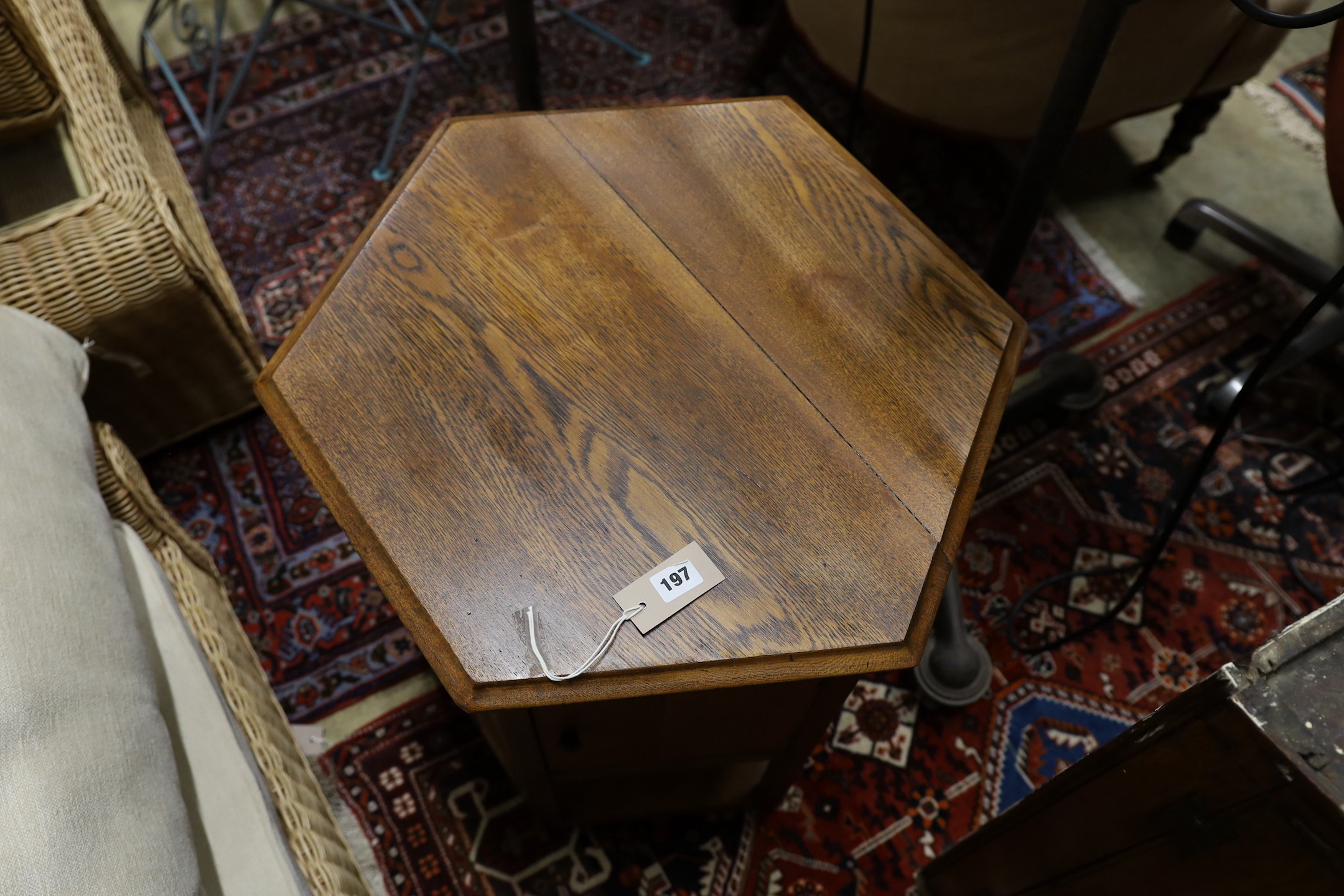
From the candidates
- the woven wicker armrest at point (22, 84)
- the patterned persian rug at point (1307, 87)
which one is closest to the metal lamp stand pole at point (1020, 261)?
the patterned persian rug at point (1307, 87)

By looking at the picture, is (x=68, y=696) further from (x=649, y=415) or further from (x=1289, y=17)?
(x=1289, y=17)

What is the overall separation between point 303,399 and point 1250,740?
77 centimetres

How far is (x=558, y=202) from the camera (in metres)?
0.96

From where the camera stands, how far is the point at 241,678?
3.20 feet

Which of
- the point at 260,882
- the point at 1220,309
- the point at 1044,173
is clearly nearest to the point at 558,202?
the point at 1044,173

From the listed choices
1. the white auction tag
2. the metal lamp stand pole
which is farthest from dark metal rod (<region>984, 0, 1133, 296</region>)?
the white auction tag

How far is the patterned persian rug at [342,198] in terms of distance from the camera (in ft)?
4.32

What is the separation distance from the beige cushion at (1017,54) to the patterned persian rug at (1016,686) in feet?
1.40

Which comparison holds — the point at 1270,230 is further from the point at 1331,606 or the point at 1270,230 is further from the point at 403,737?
the point at 403,737

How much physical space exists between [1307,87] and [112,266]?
2270 mm

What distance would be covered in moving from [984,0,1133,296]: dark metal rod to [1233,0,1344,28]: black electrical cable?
4.0 inches

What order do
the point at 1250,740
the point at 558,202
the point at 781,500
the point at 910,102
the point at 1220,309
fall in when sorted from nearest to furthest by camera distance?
the point at 1250,740 → the point at 781,500 → the point at 558,202 → the point at 910,102 → the point at 1220,309

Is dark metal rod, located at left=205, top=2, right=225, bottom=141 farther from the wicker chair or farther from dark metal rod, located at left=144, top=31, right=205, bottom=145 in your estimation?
the wicker chair

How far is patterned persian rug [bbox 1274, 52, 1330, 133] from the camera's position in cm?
188
